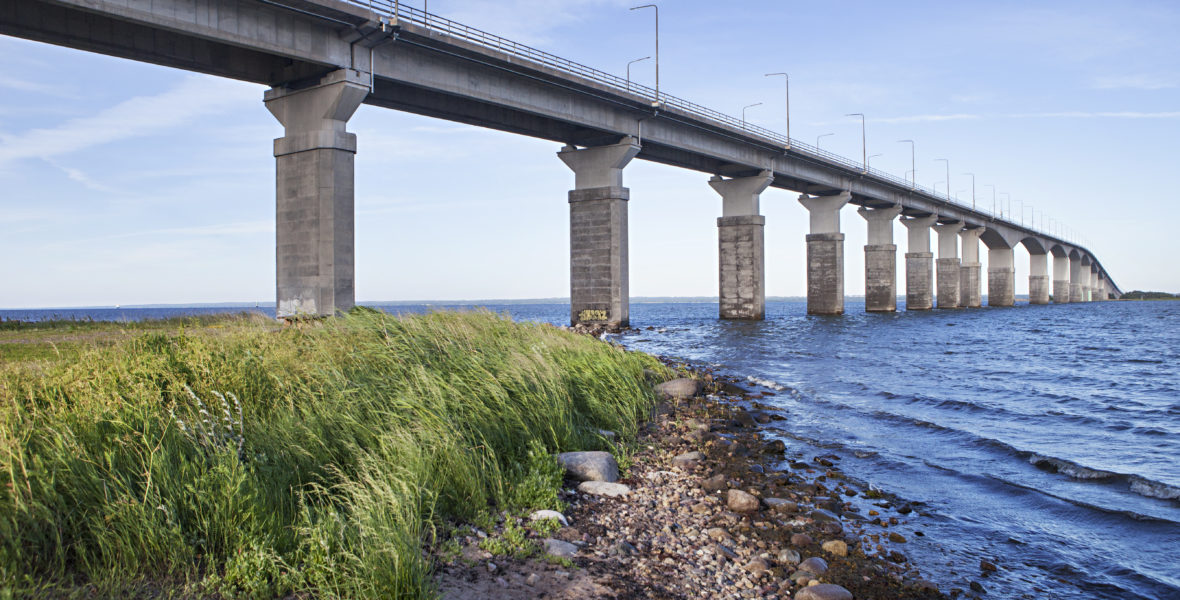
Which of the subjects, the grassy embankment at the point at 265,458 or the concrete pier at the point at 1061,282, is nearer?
the grassy embankment at the point at 265,458

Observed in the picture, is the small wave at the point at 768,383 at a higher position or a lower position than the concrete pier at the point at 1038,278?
lower

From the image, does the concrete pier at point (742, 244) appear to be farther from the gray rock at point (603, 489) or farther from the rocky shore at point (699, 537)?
the gray rock at point (603, 489)

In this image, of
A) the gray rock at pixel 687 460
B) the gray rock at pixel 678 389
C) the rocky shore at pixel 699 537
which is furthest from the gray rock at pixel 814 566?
the gray rock at pixel 678 389

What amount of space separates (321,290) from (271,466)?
68.3 ft

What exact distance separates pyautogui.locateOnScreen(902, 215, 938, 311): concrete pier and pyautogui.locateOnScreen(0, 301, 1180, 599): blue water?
196ft

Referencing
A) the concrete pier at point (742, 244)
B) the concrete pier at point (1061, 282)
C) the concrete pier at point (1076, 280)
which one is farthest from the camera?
the concrete pier at point (1076, 280)

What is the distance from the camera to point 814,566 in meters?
6.38

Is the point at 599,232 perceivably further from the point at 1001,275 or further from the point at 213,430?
the point at 1001,275

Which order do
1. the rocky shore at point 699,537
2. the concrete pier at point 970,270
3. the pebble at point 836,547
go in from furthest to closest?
the concrete pier at point 970,270 → the pebble at point 836,547 → the rocky shore at point 699,537

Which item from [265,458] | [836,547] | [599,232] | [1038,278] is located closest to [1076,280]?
[1038,278]

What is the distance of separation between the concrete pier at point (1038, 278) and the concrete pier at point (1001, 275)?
2198 centimetres

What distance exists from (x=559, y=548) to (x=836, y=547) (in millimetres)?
2938

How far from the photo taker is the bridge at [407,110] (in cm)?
2245

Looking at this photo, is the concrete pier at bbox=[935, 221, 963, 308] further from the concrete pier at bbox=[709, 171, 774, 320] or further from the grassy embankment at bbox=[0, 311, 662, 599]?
the grassy embankment at bbox=[0, 311, 662, 599]
